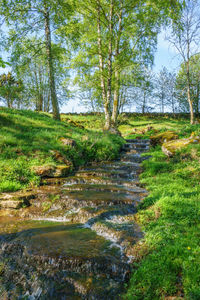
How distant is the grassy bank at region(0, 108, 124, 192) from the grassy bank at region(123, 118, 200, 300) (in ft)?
14.1

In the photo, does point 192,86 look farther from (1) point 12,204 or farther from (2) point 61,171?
(1) point 12,204

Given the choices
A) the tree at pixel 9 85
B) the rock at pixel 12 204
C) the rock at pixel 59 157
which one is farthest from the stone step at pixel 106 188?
the tree at pixel 9 85

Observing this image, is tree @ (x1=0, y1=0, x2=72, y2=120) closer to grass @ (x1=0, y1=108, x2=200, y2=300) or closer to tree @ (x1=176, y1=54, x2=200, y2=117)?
grass @ (x1=0, y1=108, x2=200, y2=300)

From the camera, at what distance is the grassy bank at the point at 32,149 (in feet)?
23.1

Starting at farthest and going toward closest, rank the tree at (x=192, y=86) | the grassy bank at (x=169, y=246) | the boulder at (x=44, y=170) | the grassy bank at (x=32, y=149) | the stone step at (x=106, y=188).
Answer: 1. the tree at (x=192, y=86)
2. the boulder at (x=44, y=170)
3. the grassy bank at (x=32, y=149)
4. the stone step at (x=106, y=188)
5. the grassy bank at (x=169, y=246)

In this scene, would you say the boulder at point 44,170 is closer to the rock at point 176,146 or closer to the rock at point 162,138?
the rock at point 176,146

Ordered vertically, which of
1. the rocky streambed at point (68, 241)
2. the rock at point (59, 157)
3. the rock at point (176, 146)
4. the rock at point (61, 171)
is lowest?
the rocky streambed at point (68, 241)

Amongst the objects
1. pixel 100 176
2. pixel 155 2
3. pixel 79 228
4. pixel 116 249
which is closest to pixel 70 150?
pixel 100 176

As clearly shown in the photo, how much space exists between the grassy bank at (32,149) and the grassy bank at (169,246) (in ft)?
14.1

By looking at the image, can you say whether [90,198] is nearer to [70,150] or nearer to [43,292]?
[43,292]

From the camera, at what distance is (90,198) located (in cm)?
569

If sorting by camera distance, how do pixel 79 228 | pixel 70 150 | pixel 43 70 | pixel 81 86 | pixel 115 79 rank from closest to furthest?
pixel 79 228 → pixel 70 150 → pixel 81 86 → pixel 115 79 → pixel 43 70

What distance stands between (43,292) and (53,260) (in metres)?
0.50

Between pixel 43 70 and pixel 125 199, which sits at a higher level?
pixel 43 70
